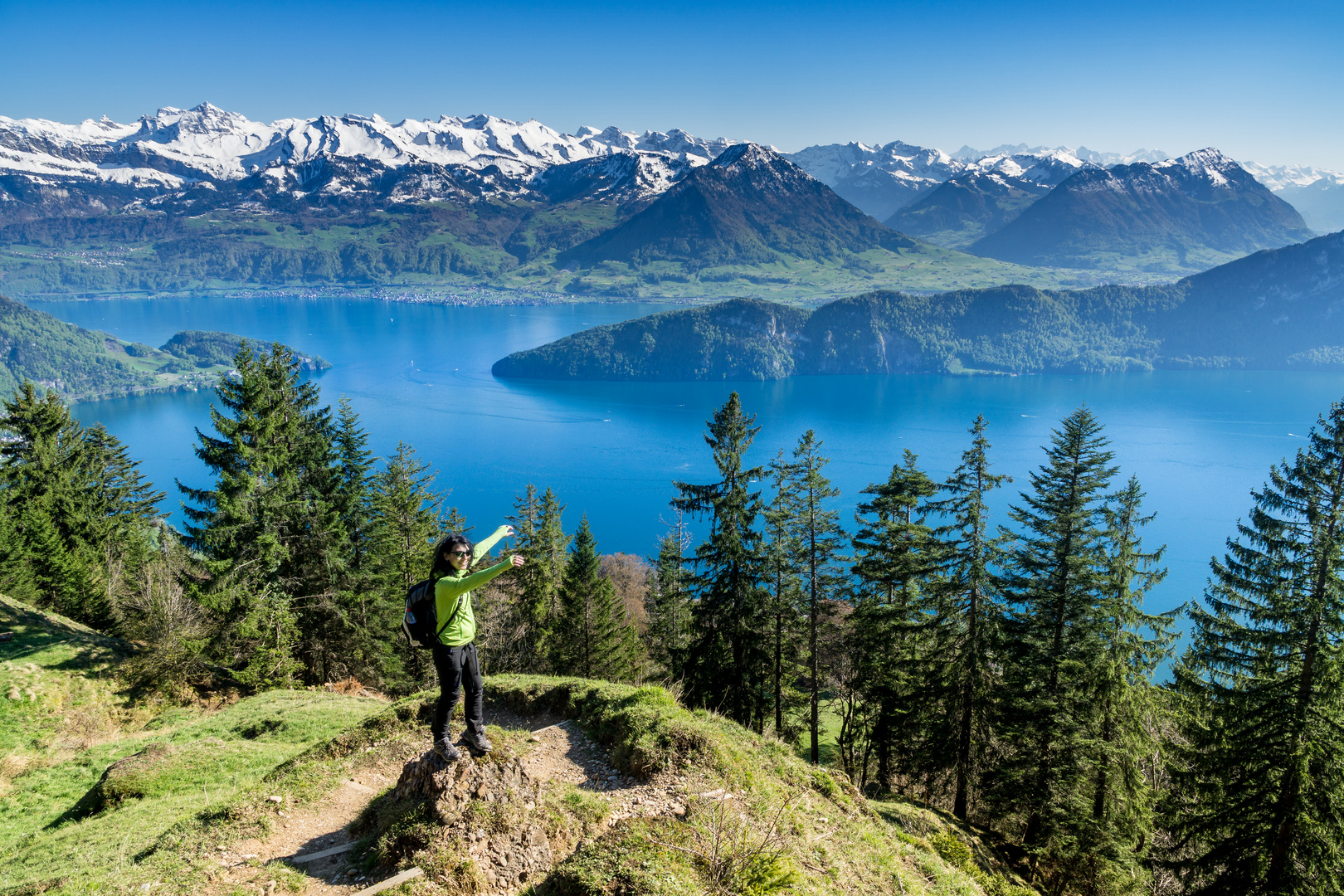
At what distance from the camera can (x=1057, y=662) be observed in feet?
53.7

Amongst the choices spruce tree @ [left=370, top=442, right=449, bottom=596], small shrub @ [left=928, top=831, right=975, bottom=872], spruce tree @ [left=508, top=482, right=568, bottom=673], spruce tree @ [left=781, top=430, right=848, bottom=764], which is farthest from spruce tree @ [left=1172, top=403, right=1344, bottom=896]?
spruce tree @ [left=370, top=442, right=449, bottom=596]

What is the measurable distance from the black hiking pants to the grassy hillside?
0.64 meters

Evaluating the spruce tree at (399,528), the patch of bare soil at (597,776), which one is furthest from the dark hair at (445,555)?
the spruce tree at (399,528)

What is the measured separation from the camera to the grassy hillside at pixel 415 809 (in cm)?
683

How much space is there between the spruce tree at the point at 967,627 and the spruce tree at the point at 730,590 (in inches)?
205

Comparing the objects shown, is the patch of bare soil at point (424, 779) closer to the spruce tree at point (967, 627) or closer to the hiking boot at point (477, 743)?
the hiking boot at point (477, 743)

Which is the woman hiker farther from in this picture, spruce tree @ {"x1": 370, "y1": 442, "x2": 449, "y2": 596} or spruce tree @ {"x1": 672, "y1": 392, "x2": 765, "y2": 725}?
spruce tree @ {"x1": 370, "y1": 442, "x2": 449, "y2": 596}

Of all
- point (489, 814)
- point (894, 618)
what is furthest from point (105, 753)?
point (894, 618)

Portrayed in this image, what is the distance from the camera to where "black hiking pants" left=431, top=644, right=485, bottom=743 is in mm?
7082

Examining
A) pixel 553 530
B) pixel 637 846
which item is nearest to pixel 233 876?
pixel 637 846

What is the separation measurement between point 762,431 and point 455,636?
406 ft

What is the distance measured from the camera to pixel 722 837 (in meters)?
7.18

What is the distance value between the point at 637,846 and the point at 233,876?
13.9 feet

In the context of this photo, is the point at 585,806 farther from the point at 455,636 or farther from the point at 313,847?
the point at 313,847
